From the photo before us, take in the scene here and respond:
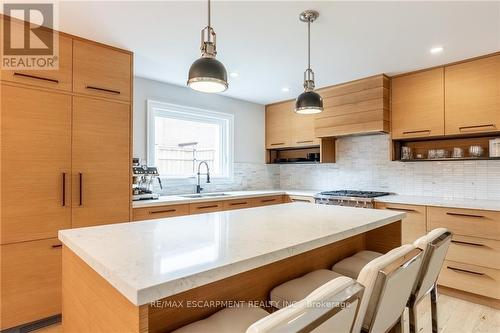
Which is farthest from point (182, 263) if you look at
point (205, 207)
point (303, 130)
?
point (303, 130)

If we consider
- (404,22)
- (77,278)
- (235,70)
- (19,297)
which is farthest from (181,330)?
(235,70)

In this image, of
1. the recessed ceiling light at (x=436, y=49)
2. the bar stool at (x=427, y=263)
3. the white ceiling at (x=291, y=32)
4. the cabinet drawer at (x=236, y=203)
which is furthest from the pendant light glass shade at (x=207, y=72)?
the recessed ceiling light at (x=436, y=49)

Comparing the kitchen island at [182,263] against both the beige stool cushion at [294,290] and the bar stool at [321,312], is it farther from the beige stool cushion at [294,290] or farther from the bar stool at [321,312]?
the bar stool at [321,312]

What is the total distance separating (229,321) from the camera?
3.37ft

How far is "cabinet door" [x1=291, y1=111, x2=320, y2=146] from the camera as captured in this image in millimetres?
4121

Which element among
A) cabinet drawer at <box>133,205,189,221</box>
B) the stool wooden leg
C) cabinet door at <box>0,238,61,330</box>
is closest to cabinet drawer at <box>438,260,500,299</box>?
the stool wooden leg

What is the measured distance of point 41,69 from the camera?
218 centimetres

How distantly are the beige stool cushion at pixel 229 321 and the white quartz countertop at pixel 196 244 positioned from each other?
0.76 feet

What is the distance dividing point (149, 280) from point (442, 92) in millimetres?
3361

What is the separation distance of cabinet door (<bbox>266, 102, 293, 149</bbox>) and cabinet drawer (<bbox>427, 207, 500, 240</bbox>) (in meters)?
2.25

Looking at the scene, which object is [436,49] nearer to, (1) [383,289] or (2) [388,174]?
(2) [388,174]

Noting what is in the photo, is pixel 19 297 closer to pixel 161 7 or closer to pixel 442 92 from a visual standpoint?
pixel 161 7

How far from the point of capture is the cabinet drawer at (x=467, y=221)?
2424mm

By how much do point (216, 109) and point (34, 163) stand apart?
8.06ft
